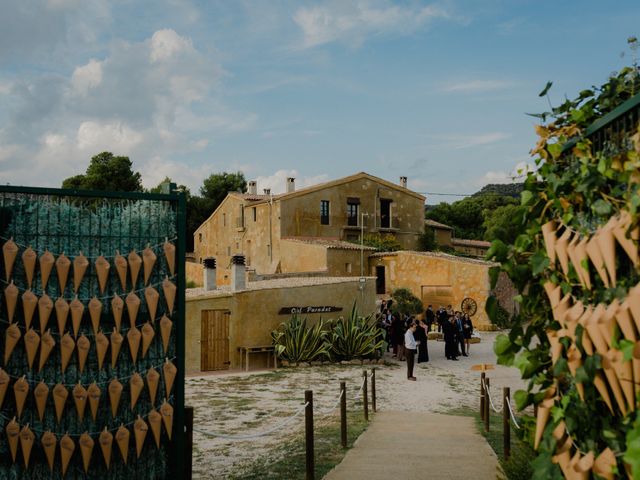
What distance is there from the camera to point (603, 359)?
2.62m

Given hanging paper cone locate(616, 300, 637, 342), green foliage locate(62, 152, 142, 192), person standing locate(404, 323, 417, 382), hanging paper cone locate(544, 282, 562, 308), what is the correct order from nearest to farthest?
hanging paper cone locate(616, 300, 637, 342), hanging paper cone locate(544, 282, 562, 308), person standing locate(404, 323, 417, 382), green foliage locate(62, 152, 142, 192)

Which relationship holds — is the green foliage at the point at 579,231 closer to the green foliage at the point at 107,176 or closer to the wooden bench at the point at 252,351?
the wooden bench at the point at 252,351

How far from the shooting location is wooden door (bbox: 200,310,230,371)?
19.3 meters

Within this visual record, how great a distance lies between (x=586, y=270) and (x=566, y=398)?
64cm

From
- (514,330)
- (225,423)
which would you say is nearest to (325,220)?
(225,423)

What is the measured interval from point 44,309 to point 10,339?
361 mm

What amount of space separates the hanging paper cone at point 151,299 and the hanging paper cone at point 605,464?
13.7 ft

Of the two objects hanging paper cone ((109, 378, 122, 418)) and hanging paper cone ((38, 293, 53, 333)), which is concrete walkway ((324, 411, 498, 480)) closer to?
hanging paper cone ((109, 378, 122, 418))

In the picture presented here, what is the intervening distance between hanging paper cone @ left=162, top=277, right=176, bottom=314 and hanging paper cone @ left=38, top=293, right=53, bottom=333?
3.17 feet

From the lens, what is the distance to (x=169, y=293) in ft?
19.8

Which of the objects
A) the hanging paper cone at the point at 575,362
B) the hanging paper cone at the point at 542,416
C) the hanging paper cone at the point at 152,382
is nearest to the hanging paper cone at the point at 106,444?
the hanging paper cone at the point at 152,382

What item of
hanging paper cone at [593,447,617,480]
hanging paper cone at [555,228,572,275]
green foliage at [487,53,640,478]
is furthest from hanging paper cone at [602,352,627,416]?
hanging paper cone at [555,228,572,275]

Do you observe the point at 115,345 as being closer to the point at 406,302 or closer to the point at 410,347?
the point at 410,347

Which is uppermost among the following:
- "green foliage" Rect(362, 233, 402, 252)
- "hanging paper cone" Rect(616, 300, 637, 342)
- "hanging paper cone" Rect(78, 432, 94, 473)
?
"green foliage" Rect(362, 233, 402, 252)
